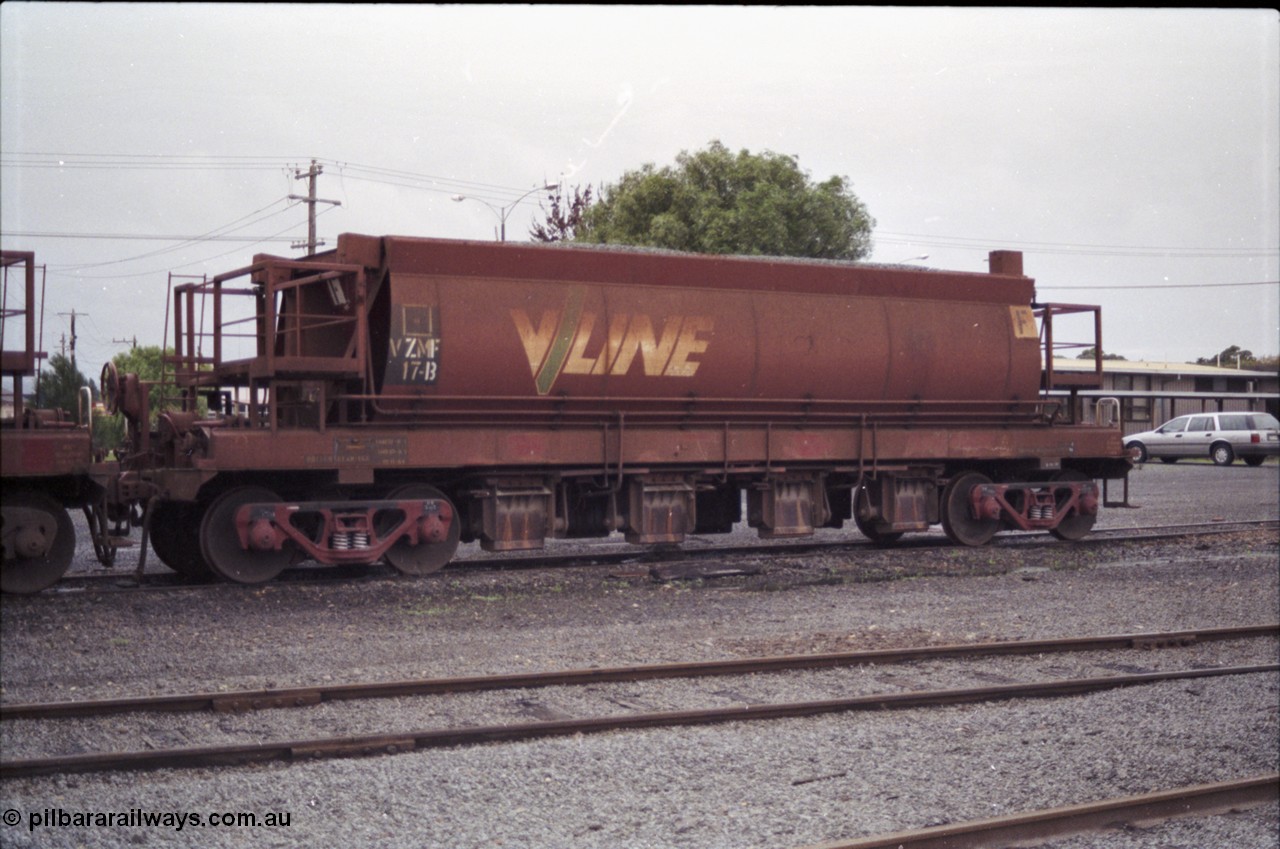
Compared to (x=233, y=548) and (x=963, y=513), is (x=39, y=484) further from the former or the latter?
(x=963, y=513)

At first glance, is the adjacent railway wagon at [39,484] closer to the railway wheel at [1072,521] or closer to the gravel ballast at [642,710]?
the gravel ballast at [642,710]

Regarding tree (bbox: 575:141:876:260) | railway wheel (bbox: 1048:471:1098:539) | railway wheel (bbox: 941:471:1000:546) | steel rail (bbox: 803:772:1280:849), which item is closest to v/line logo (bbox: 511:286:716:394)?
railway wheel (bbox: 941:471:1000:546)

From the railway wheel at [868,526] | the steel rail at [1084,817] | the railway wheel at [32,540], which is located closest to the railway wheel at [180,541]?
the railway wheel at [32,540]

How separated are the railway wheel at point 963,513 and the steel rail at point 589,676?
5547mm

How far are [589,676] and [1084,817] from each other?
11.3 ft

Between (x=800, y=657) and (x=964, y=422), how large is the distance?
8035mm

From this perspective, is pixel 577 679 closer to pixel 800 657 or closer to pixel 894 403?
pixel 800 657

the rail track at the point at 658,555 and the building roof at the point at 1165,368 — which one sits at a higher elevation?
the building roof at the point at 1165,368

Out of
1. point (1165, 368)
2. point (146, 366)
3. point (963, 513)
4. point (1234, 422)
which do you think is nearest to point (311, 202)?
point (146, 366)

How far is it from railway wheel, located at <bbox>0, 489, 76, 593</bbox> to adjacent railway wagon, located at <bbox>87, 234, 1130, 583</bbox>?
2.89ft

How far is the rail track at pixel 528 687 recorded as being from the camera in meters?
5.74

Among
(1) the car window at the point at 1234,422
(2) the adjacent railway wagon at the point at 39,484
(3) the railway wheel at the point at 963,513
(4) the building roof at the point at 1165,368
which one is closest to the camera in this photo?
(2) the adjacent railway wagon at the point at 39,484

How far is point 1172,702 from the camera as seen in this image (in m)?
7.38

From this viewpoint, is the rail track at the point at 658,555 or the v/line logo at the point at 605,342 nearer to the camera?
the rail track at the point at 658,555
